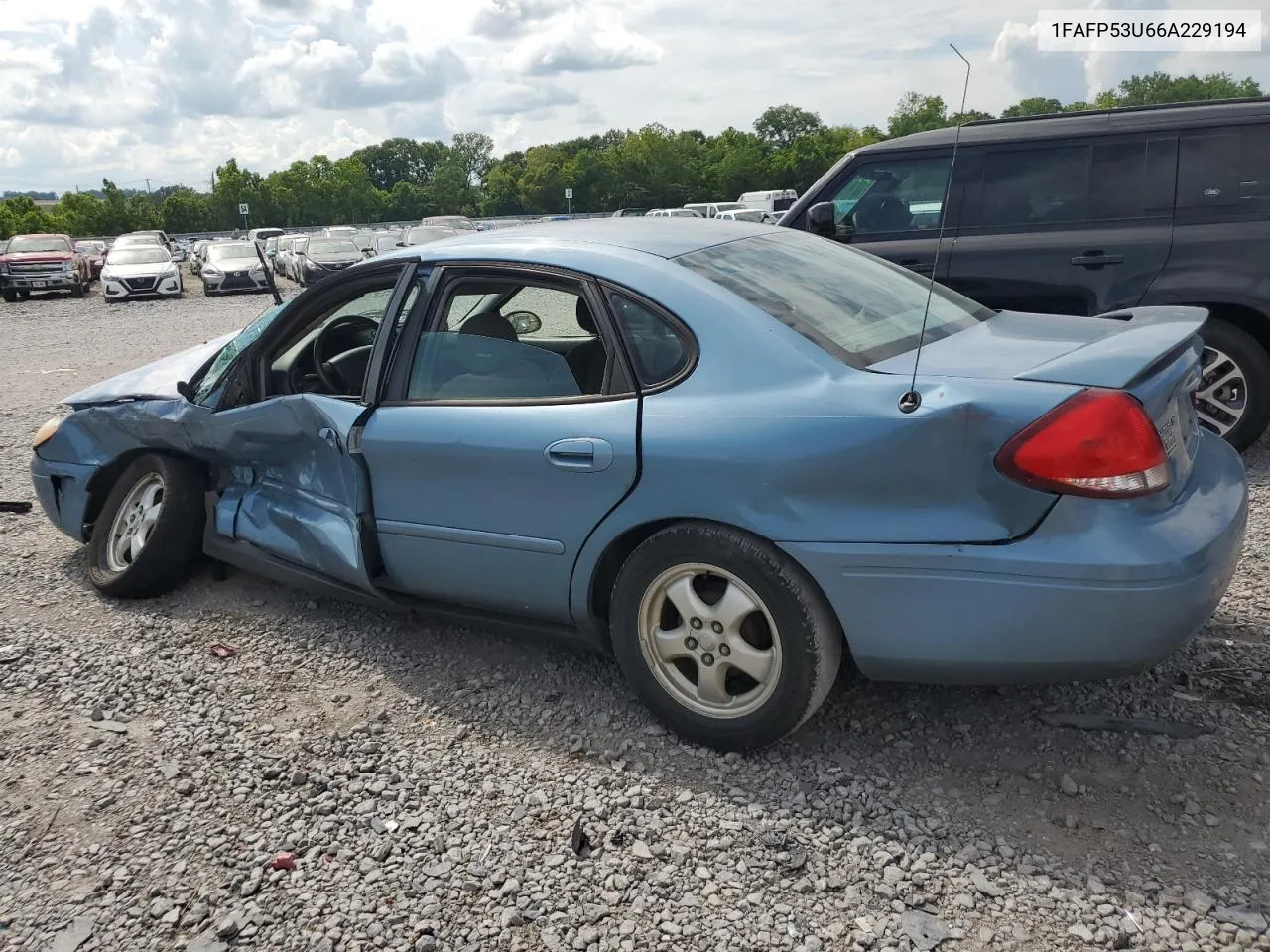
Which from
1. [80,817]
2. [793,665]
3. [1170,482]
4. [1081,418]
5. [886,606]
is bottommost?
[80,817]

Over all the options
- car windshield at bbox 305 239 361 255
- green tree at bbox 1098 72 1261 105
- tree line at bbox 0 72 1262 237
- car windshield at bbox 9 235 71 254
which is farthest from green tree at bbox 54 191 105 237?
green tree at bbox 1098 72 1261 105

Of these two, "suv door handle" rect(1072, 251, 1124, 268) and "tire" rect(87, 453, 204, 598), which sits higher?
"suv door handle" rect(1072, 251, 1124, 268)

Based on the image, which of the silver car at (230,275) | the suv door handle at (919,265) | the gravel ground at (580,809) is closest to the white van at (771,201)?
the silver car at (230,275)

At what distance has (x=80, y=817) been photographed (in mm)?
3062

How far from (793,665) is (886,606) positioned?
12.3 inches

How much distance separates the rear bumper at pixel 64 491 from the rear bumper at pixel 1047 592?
3594 millimetres

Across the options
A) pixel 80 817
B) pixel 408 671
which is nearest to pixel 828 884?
pixel 408 671

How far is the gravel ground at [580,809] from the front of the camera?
8.17ft

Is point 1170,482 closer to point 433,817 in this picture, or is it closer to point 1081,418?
point 1081,418

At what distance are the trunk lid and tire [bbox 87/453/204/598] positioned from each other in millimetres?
3075

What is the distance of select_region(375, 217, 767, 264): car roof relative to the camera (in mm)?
3473

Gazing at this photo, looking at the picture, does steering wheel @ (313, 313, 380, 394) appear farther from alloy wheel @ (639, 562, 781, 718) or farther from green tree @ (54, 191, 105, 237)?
green tree @ (54, 191, 105, 237)

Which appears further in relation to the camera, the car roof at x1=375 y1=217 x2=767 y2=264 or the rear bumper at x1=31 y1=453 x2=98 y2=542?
the rear bumper at x1=31 y1=453 x2=98 y2=542

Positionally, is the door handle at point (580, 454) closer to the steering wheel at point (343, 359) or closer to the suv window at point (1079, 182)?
the steering wheel at point (343, 359)
